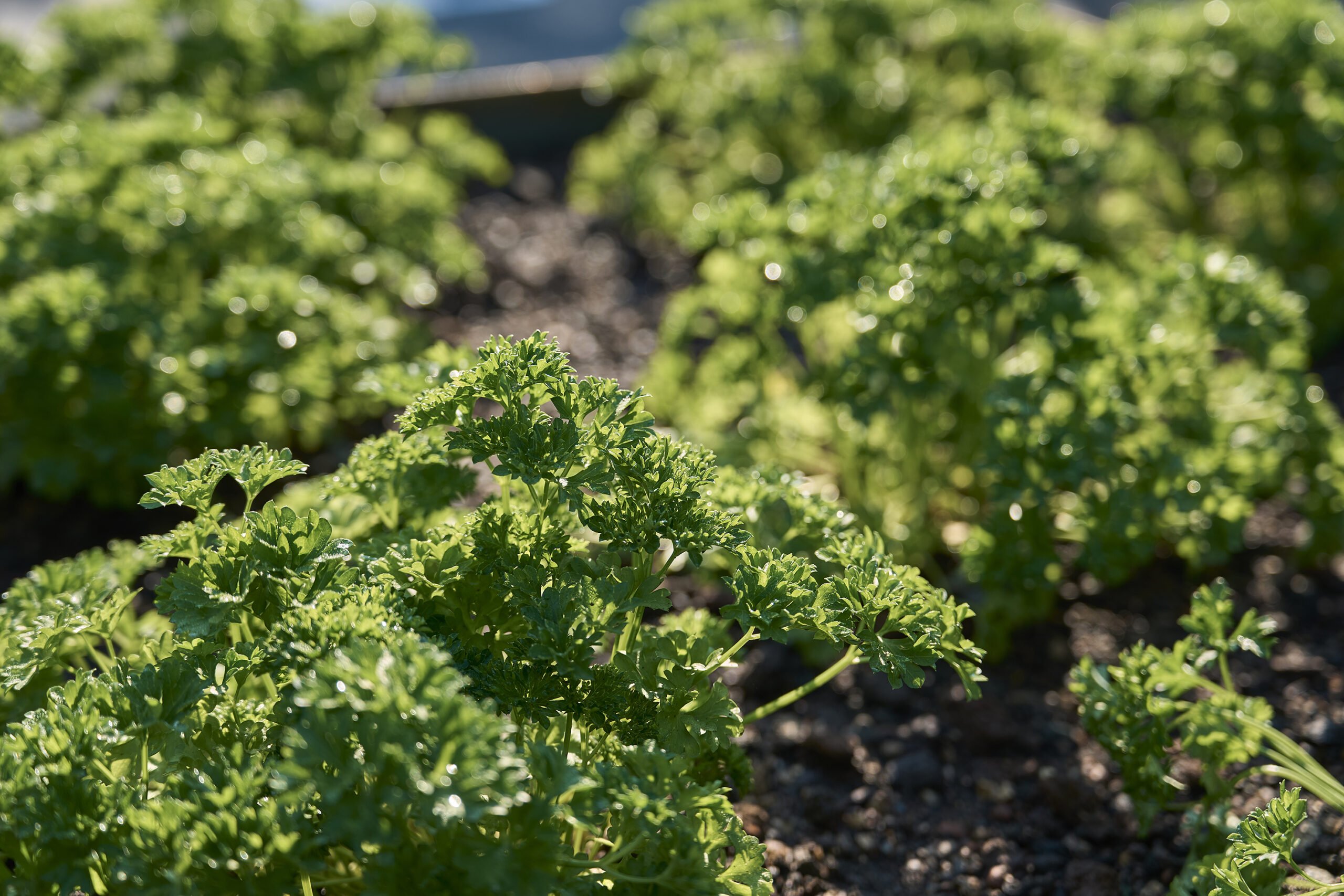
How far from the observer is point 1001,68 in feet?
16.4

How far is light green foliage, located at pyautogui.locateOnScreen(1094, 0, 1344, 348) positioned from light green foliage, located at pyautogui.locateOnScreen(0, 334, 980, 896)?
10.1 ft

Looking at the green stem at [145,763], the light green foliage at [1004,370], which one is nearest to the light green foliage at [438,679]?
the green stem at [145,763]

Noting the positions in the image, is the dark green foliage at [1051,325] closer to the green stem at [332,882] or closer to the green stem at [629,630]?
the green stem at [629,630]

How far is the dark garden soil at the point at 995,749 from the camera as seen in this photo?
231 centimetres

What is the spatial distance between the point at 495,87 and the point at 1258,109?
4014 millimetres

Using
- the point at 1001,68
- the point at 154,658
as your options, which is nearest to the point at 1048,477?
the point at 154,658

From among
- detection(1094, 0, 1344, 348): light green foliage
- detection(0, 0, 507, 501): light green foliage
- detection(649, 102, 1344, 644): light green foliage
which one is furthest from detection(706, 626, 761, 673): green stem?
detection(1094, 0, 1344, 348): light green foliage

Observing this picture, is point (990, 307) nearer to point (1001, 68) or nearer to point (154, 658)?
point (154, 658)

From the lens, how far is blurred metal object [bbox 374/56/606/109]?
6.09 metres

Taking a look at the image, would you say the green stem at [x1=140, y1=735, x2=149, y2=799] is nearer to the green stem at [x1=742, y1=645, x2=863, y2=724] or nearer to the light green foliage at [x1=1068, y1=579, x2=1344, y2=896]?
the green stem at [x1=742, y1=645, x2=863, y2=724]

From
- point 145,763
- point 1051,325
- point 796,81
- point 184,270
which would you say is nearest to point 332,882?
point 145,763

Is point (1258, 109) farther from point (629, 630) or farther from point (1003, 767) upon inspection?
point (629, 630)

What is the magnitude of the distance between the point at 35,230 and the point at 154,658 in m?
2.27

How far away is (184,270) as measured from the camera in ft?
11.8
